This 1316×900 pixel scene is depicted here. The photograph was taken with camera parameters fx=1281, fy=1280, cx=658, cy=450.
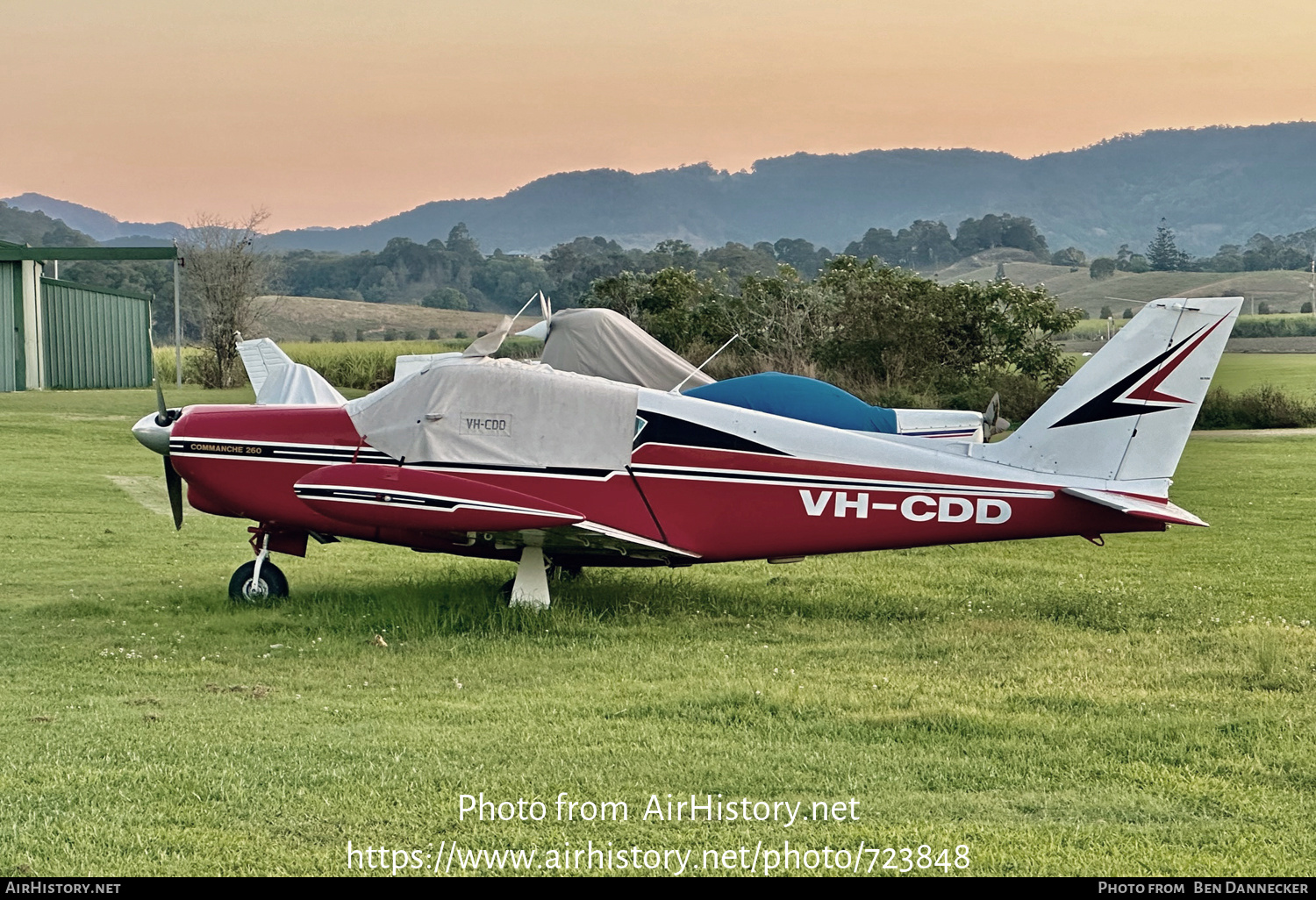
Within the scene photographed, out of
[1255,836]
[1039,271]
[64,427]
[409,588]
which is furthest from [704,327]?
[1039,271]

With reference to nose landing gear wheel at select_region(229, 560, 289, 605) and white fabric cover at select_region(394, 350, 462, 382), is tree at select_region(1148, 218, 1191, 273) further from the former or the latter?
nose landing gear wheel at select_region(229, 560, 289, 605)

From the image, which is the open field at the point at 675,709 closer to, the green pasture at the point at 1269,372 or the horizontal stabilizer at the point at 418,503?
the horizontal stabilizer at the point at 418,503

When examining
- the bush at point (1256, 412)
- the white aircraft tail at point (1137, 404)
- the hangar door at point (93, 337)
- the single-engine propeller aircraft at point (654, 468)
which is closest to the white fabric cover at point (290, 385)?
the single-engine propeller aircraft at point (654, 468)

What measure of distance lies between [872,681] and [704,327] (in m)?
30.3

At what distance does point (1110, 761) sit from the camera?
5926 mm

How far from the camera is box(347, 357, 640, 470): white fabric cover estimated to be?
9594 millimetres

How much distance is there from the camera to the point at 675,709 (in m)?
6.86

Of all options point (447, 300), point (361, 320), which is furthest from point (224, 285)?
point (447, 300)

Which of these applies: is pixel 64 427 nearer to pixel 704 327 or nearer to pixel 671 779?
pixel 704 327

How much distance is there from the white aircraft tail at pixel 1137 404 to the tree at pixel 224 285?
118ft

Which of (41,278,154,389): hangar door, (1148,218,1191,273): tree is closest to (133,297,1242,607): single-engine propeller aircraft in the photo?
(41,278,154,389): hangar door

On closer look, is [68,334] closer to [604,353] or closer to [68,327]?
[68,327]

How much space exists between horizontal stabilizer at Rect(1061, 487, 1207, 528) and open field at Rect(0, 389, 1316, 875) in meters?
0.84

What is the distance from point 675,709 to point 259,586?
487 cm
